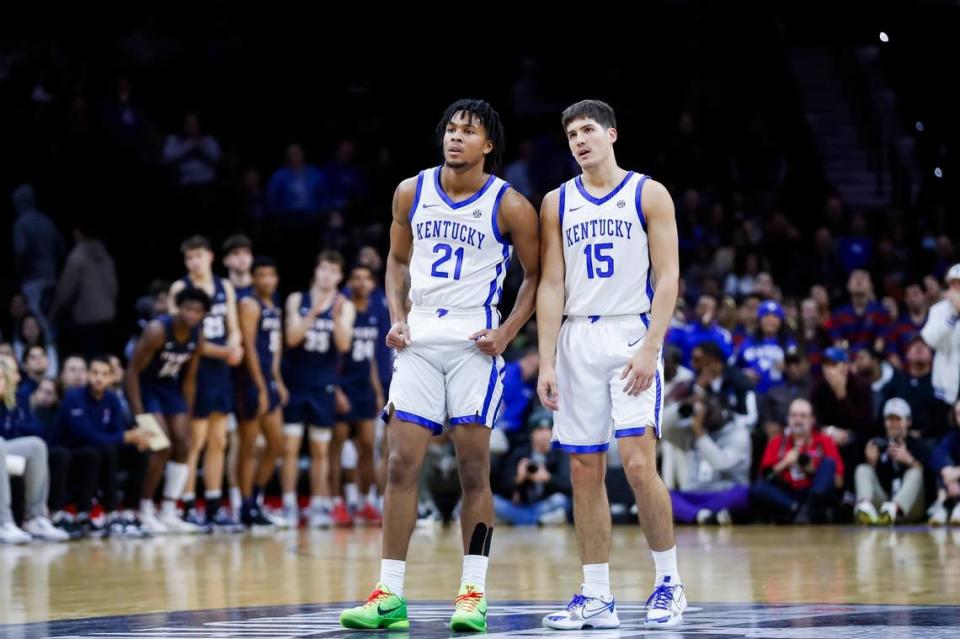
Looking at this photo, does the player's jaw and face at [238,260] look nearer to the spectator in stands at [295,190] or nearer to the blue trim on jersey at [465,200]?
the spectator in stands at [295,190]

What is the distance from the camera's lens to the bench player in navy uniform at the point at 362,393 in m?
14.2

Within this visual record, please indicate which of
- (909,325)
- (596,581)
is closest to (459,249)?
(596,581)

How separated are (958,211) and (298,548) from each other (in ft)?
35.5

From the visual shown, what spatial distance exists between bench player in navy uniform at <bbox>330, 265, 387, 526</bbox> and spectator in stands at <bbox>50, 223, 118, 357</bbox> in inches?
106

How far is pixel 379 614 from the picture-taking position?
6.14 metres

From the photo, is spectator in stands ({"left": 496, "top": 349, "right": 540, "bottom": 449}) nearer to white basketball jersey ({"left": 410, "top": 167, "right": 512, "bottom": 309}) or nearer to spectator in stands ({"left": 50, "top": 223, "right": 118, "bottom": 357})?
spectator in stands ({"left": 50, "top": 223, "right": 118, "bottom": 357})

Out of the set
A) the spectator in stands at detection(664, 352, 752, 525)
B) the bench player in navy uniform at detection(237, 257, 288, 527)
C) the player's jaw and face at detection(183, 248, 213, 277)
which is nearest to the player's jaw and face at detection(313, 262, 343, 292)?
the bench player in navy uniform at detection(237, 257, 288, 527)

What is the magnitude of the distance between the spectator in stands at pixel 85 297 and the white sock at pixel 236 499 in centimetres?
251

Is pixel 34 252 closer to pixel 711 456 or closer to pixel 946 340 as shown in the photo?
pixel 711 456

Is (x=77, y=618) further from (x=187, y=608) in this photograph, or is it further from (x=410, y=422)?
(x=410, y=422)

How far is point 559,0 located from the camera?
71.7 feet

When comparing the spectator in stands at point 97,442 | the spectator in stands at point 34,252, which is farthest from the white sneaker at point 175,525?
the spectator in stands at point 34,252

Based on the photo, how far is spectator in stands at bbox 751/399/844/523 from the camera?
13.5 meters

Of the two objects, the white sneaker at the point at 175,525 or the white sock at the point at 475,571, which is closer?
the white sock at the point at 475,571
